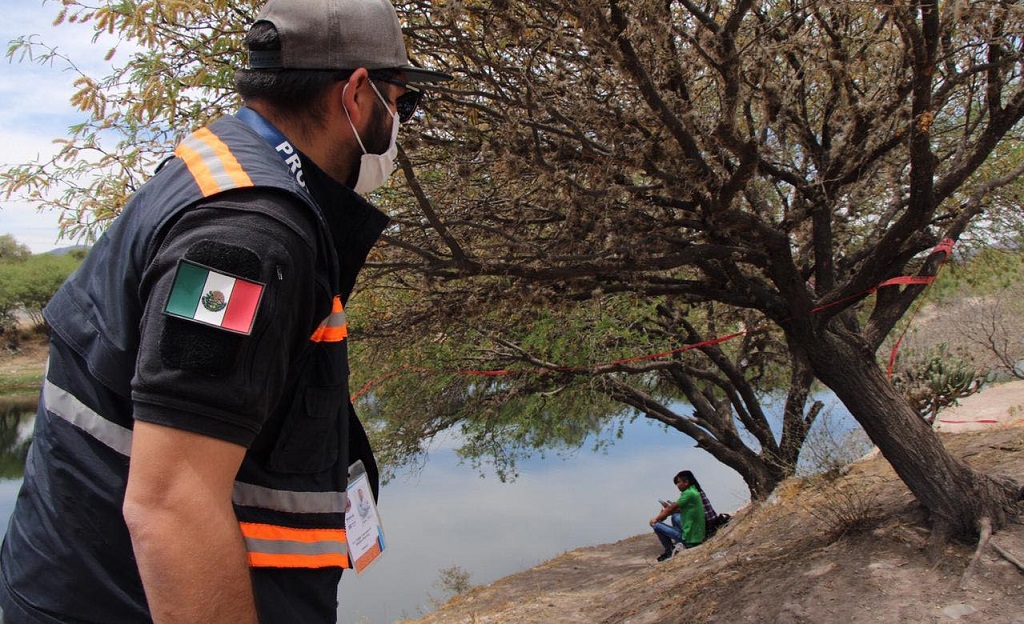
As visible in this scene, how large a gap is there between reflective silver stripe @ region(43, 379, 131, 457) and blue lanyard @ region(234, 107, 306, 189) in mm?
507

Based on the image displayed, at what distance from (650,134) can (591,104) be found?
0.42m

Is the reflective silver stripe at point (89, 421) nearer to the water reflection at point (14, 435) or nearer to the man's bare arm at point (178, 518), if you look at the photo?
the man's bare arm at point (178, 518)

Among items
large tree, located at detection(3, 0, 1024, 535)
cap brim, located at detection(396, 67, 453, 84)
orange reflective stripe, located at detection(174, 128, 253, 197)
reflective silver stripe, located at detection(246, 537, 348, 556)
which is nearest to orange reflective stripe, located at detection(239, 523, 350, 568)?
reflective silver stripe, located at detection(246, 537, 348, 556)

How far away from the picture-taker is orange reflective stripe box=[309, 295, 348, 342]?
134 cm

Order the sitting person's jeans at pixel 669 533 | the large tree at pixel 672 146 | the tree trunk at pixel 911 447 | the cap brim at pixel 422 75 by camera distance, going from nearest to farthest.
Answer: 1. the cap brim at pixel 422 75
2. the large tree at pixel 672 146
3. the tree trunk at pixel 911 447
4. the sitting person's jeans at pixel 669 533

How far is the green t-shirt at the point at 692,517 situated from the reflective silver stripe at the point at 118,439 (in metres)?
12.0

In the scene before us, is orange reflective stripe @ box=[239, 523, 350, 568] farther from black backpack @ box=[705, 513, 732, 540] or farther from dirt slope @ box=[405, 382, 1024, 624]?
black backpack @ box=[705, 513, 732, 540]

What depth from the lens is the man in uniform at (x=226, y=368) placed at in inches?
43.5

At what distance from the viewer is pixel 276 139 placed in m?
1.43

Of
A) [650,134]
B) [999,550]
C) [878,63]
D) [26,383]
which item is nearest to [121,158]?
[650,134]

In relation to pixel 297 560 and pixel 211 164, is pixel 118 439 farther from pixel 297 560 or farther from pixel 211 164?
pixel 211 164

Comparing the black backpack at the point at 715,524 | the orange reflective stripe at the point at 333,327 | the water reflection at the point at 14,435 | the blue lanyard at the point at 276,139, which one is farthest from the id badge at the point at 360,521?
the water reflection at the point at 14,435

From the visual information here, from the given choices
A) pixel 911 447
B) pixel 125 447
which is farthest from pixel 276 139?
pixel 911 447

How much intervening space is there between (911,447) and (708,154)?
9.11ft
